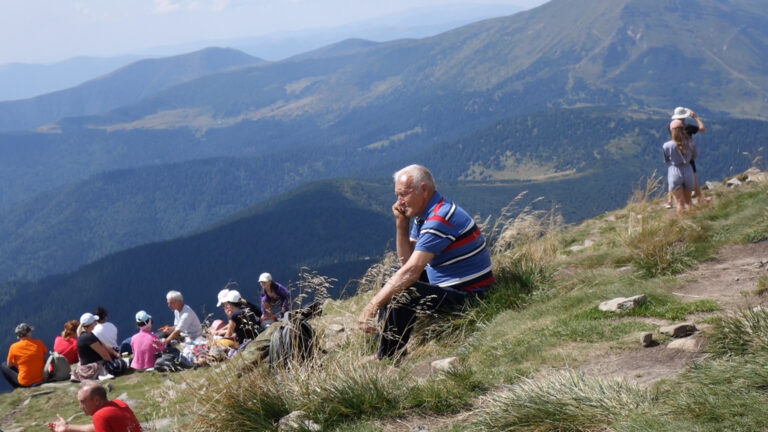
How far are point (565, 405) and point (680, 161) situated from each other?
348 inches

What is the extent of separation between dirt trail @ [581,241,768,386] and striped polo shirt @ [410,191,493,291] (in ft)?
6.42

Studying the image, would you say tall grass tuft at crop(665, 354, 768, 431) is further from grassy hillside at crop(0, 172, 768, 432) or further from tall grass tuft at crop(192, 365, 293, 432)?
tall grass tuft at crop(192, 365, 293, 432)

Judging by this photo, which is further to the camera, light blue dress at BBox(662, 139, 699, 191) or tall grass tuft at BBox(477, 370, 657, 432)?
light blue dress at BBox(662, 139, 699, 191)

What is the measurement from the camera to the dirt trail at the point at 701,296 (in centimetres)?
456

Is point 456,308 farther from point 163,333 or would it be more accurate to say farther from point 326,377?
point 163,333

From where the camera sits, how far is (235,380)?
5.00m

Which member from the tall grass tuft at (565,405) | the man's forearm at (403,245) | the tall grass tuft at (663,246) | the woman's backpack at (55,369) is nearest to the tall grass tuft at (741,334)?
the tall grass tuft at (565,405)

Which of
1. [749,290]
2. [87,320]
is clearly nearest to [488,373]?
[749,290]

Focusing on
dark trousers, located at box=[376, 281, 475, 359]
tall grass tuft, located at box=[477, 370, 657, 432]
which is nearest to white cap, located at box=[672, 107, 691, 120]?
dark trousers, located at box=[376, 281, 475, 359]

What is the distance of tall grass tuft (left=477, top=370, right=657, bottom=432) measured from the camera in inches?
148

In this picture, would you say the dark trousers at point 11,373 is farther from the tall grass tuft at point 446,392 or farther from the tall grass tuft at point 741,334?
the tall grass tuft at point 741,334

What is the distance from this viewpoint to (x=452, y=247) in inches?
271

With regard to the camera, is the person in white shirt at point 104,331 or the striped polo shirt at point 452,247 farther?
the person in white shirt at point 104,331

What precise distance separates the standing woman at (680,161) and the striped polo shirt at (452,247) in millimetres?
5871
